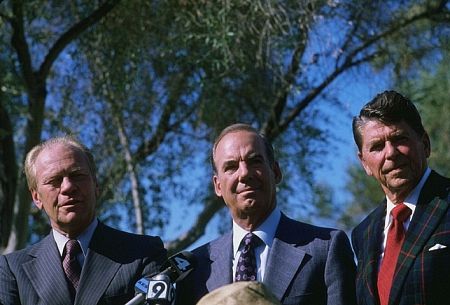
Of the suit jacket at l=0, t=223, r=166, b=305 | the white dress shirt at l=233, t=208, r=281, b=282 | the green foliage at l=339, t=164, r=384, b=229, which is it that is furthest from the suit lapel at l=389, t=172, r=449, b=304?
the green foliage at l=339, t=164, r=384, b=229

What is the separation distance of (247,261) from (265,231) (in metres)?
0.20

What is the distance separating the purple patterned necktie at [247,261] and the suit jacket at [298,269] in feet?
0.21

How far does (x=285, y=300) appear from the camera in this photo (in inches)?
209

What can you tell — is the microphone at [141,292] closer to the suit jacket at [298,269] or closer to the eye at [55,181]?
the suit jacket at [298,269]

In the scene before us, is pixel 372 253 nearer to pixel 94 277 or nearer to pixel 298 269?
pixel 298 269

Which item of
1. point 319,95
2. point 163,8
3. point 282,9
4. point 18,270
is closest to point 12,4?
point 163,8

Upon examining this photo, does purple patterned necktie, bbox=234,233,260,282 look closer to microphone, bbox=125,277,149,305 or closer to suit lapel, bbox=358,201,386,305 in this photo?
suit lapel, bbox=358,201,386,305

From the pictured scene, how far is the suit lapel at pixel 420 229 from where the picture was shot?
505 centimetres

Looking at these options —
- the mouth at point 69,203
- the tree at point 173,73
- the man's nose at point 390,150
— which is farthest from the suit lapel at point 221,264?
the tree at point 173,73

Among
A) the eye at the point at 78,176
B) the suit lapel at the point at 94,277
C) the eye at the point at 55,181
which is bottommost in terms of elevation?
the suit lapel at the point at 94,277

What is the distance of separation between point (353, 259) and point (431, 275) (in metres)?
0.58

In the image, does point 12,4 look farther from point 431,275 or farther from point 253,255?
point 431,275

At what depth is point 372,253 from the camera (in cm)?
528

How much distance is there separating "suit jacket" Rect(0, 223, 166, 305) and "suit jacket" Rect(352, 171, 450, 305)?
1101mm
